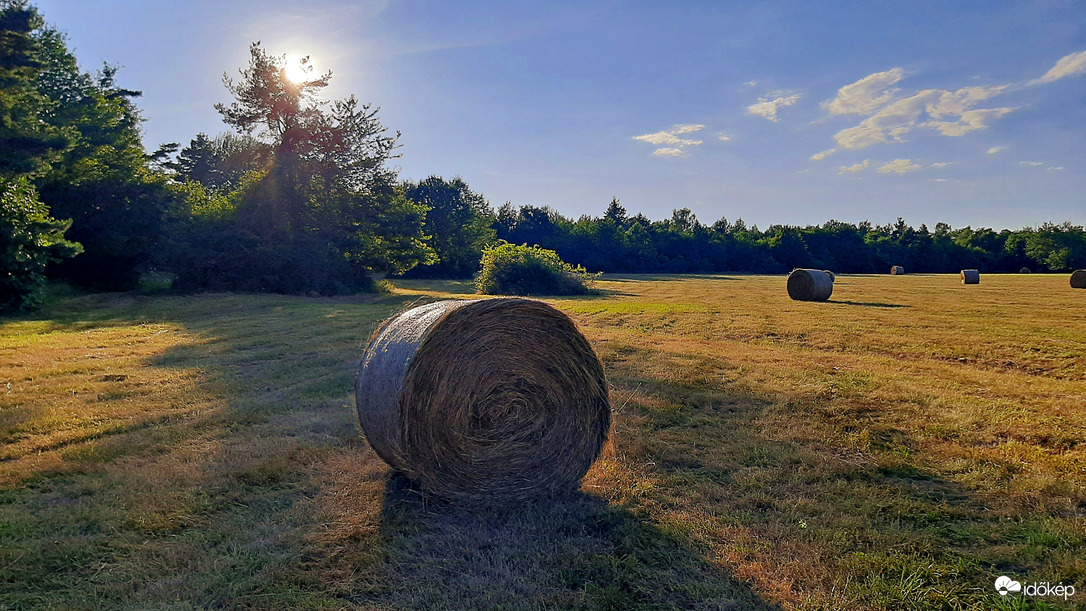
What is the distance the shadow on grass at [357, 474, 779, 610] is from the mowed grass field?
0.05 feet

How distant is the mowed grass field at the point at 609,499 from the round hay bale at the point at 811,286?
544 inches

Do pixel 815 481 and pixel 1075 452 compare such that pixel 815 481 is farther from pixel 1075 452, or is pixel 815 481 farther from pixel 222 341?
pixel 222 341

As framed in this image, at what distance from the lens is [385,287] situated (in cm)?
3017

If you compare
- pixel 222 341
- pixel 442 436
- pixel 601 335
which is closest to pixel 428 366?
pixel 442 436

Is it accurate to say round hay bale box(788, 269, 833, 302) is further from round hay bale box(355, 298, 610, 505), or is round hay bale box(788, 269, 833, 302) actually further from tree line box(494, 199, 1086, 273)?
tree line box(494, 199, 1086, 273)

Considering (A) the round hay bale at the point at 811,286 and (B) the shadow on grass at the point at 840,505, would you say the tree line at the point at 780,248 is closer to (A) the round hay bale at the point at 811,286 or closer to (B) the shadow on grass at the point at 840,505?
(A) the round hay bale at the point at 811,286

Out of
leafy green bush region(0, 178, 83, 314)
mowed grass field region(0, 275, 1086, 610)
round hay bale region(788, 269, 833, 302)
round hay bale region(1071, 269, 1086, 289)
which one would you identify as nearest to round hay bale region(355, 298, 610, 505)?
mowed grass field region(0, 275, 1086, 610)

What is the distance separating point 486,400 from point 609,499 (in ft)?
3.79

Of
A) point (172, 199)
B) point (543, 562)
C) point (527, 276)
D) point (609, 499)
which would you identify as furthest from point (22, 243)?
point (543, 562)

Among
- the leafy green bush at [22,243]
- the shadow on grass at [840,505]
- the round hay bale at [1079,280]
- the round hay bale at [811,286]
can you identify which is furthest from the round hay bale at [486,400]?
the round hay bale at [1079,280]

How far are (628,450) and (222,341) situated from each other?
9.88 m

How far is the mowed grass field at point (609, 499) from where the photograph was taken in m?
3.20

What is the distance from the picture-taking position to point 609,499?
4434mm

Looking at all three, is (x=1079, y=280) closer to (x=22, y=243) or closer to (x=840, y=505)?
(x=840, y=505)
